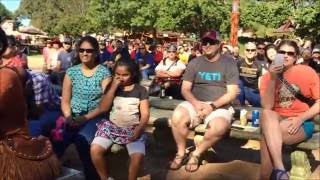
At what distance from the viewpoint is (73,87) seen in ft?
17.3

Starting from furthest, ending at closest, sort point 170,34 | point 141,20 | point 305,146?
point 170,34 < point 141,20 < point 305,146

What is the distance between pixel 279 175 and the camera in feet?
13.6

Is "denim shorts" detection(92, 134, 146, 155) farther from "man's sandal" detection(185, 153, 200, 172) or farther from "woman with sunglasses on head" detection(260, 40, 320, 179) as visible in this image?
"woman with sunglasses on head" detection(260, 40, 320, 179)

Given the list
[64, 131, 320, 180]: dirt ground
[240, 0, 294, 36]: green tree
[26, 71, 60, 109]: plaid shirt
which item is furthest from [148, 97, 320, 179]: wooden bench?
[240, 0, 294, 36]: green tree

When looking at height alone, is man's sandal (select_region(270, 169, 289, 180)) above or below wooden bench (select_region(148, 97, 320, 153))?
below

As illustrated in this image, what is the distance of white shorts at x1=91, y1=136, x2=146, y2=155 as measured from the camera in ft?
15.4

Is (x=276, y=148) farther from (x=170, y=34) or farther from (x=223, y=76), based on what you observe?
(x=170, y=34)

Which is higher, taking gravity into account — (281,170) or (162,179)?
(281,170)

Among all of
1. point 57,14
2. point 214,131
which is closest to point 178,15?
point 57,14

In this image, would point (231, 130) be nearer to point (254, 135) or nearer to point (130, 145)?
point (254, 135)

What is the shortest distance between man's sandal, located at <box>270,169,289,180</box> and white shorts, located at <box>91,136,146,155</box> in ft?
3.90

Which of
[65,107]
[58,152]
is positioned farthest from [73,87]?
[58,152]

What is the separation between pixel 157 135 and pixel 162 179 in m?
0.98

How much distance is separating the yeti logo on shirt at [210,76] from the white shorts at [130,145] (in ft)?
4.08
